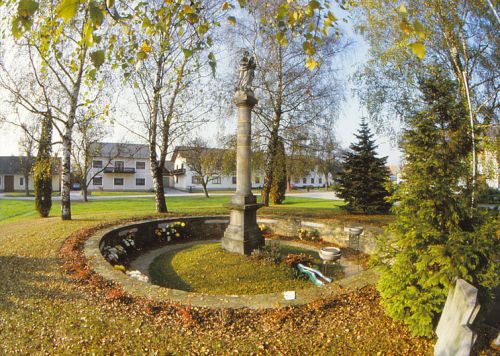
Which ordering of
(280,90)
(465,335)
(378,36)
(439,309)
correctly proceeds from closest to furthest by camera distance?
1. (465,335)
2. (439,309)
3. (378,36)
4. (280,90)

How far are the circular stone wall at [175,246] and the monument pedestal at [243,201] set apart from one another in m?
2.85

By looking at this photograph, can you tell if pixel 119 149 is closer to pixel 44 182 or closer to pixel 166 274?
pixel 44 182

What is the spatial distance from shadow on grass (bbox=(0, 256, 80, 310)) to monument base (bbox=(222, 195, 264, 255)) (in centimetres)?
439

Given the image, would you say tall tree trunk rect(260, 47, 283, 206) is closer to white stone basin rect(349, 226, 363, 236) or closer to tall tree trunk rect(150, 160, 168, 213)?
tall tree trunk rect(150, 160, 168, 213)

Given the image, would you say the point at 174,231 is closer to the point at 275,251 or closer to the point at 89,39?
A: the point at 275,251

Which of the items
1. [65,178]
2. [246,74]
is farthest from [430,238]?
[65,178]

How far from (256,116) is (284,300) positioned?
1362 cm

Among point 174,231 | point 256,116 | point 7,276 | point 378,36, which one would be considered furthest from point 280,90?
point 7,276

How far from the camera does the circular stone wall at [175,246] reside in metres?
4.44

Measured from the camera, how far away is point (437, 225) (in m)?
3.89

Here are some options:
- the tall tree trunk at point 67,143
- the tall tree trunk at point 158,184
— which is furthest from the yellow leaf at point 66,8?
the tall tree trunk at point 158,184

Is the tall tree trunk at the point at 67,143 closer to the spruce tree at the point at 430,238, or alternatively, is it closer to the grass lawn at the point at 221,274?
the grass lawn at the point at 221,274

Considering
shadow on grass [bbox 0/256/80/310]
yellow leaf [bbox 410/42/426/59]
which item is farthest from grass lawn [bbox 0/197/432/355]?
yellow leaf [bbox 410/42/426/59]

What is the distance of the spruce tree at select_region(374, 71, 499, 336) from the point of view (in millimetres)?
3527
